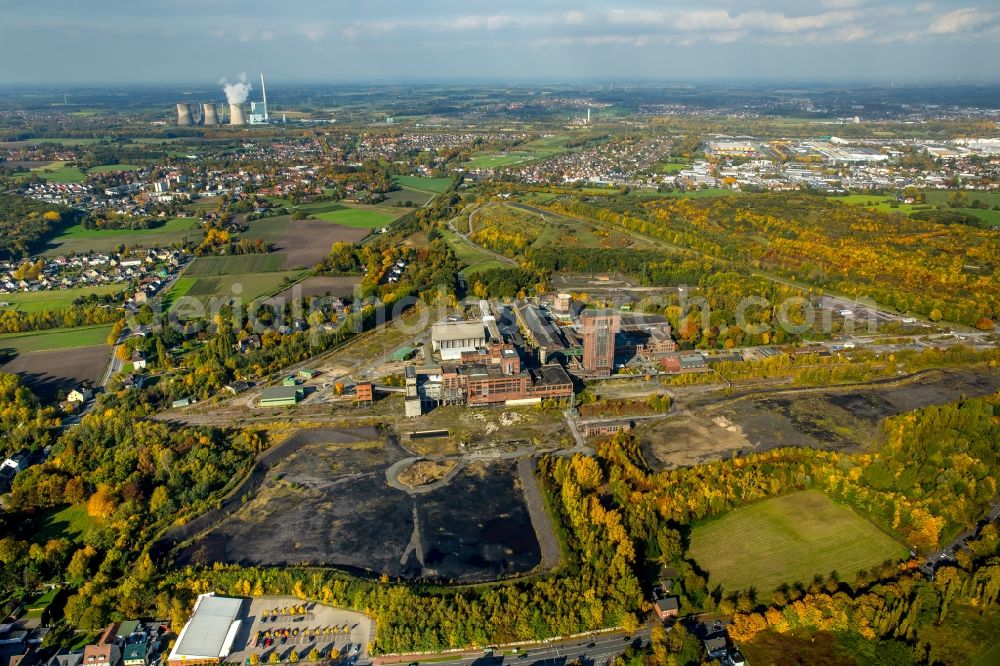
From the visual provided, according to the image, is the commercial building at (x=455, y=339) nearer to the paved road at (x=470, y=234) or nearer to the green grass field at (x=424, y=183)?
the paved road at (x=470, y=234)

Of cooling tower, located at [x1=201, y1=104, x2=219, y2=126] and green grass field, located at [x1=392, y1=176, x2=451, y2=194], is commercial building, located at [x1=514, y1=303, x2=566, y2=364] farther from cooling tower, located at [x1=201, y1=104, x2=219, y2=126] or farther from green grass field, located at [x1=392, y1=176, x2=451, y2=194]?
cooling tower, located at [x1=201, y1=104, x2=219, y2=126]

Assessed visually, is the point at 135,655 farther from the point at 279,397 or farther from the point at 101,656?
the point at 279,397

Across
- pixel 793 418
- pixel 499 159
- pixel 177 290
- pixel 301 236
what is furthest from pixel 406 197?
pixel 793 418

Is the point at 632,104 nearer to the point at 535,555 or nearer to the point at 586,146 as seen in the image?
the point at 586,146

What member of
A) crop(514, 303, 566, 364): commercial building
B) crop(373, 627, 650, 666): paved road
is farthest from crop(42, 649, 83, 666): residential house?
crop(514, 303, 566, 364): commercial building

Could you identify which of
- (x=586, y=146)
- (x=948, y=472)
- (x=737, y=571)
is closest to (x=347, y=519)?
(x=737, y=571)

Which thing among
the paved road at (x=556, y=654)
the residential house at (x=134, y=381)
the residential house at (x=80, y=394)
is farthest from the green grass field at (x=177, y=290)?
the paved road at (x=556, y=654)
